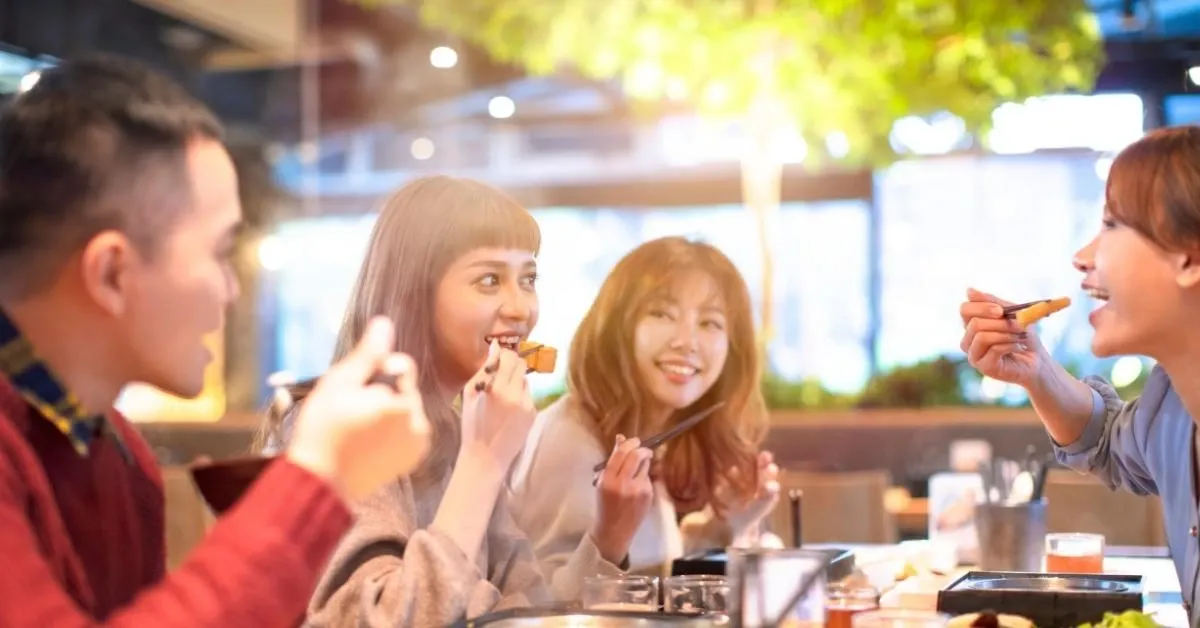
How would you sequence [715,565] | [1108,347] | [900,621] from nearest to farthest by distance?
[900,621] < [1108,347] < [715,565]

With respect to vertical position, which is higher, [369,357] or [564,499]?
[369,357]

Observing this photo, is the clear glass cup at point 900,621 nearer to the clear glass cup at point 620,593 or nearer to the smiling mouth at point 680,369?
the clear glass cup at point 620,593

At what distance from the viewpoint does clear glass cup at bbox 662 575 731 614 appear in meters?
1.60

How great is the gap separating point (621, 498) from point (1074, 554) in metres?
0.69

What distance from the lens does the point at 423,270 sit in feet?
5.50

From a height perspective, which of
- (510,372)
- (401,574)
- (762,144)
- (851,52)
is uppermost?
(851,52)

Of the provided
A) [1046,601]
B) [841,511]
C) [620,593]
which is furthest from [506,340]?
[841,511]

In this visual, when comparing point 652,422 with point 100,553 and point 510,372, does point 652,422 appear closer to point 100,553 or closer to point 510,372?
point 510,372

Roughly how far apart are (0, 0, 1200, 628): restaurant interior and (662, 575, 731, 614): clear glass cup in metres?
2.30

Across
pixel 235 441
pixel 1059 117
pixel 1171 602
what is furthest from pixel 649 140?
pixel 1171 602

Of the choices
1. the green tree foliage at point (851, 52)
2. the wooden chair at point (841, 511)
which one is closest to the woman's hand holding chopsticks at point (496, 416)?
the wooden chair at point (841, 511)

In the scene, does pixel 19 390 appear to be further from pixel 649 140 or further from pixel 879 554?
pixel 649 140

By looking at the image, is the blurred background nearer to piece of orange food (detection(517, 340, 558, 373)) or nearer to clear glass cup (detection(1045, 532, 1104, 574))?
piece of orange food (detection(517, 340, 558, 373))

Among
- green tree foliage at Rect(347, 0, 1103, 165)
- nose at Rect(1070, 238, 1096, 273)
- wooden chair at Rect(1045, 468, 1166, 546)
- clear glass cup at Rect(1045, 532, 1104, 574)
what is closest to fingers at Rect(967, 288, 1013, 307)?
nose at Rect(1070, 238, 1096, 273)
